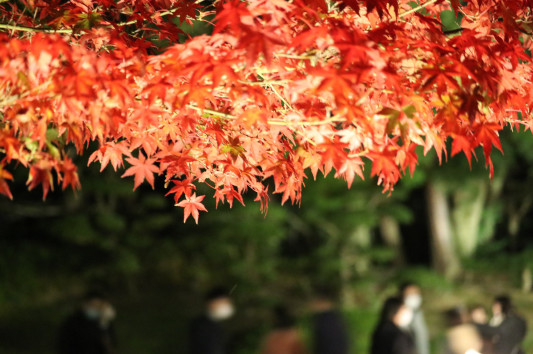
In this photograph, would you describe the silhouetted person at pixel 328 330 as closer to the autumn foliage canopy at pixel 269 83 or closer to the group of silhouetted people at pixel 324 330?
the group of silhouetted people at pixel 324 330

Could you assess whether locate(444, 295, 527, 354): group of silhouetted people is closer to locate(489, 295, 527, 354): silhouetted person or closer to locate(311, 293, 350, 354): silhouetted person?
locate(489, 295, 527, 354): silhouetted person

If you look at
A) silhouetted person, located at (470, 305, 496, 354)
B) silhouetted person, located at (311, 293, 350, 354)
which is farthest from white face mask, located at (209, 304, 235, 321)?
silhouetted person, located at (470, 305, 496, 354)

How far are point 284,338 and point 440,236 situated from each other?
9.62m

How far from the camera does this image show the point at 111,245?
11.5m

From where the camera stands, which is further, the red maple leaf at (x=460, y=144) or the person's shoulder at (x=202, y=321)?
the person's shoulder at (x=202, y=321)

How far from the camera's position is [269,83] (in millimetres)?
2693

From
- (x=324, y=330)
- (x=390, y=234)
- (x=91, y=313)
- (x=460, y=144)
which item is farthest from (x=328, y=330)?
(x=390, y=234)

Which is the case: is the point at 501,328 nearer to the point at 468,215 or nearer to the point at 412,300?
the point at 412,300

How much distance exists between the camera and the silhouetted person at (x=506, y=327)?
18.2 feet

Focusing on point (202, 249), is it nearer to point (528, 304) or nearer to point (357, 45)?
point (528, 304)

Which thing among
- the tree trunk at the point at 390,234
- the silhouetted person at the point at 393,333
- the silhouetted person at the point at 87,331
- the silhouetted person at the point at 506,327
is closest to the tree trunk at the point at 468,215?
the tree trunk at the point at 390,234

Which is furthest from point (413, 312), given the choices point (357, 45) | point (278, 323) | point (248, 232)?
point (248, 232)

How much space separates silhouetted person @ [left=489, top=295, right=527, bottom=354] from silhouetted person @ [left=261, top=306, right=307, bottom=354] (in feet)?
7.03

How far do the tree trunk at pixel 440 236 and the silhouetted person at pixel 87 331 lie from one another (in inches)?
384
